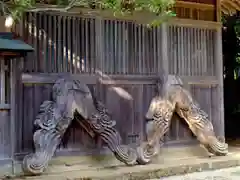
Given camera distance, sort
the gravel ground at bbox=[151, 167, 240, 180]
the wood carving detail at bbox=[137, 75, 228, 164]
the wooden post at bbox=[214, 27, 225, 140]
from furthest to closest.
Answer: the wooden post at bbox=[214, 27, 225, 140], the wood carving detail at bbox=[137, 75, 228, 164], the gravel ground at bbox=[151, 167, 240, 180]

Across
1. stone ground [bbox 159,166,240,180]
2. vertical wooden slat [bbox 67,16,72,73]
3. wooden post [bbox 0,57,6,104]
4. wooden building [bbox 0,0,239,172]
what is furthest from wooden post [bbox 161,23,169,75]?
wooden post [bbox 0,57,6,104]

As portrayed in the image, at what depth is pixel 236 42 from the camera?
12.5 metres

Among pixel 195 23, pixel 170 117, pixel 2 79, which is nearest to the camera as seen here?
pixel 2 79

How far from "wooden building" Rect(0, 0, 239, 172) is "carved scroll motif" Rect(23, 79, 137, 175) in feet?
0.92

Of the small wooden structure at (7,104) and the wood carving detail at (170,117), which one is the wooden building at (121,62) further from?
the wood carving detail at (170,117)

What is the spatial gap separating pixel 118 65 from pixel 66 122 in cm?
177

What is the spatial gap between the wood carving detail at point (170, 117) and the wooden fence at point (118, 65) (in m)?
0.30

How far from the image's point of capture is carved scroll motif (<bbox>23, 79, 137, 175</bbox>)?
22.6ft

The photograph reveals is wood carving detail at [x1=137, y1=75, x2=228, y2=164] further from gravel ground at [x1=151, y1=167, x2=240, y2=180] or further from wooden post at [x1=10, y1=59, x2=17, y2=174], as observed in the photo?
wooden post at [x1=10, y1=59, x2=17, y2=174]

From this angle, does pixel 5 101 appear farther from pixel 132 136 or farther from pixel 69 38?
pixel 132 136

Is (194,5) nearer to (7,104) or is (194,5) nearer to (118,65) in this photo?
(118,65)

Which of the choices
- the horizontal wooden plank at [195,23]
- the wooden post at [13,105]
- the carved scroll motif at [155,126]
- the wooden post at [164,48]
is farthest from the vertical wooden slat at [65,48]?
the horizontal wooden plank at [195,23]

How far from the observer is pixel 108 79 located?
26.6ft

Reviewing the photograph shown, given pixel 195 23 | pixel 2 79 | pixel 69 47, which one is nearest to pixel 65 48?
pixel 69 47
